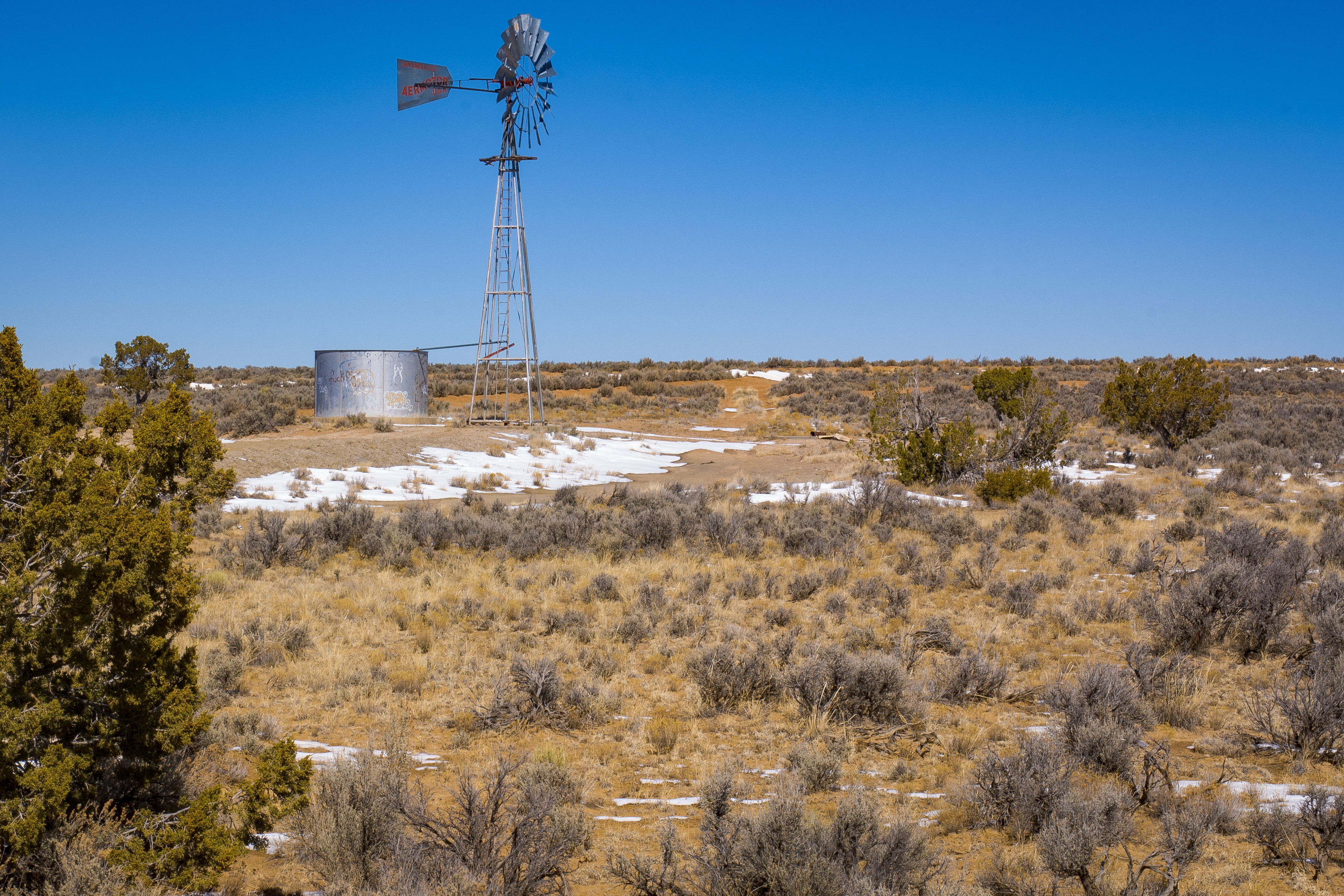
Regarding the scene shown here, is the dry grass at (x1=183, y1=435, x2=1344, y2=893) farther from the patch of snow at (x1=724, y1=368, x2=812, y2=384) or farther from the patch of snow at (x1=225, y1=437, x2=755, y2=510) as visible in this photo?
the patch of snow at (x1=724, y1=368, x2=812, y2=384)

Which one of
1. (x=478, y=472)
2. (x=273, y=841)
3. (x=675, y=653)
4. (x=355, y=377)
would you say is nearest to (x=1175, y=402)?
(x=478, y=472)

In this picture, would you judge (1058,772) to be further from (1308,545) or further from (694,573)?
(1308,545)

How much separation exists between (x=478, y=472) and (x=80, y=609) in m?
20.4

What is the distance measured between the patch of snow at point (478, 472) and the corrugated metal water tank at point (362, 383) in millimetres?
6215

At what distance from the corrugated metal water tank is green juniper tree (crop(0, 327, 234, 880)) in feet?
93.6

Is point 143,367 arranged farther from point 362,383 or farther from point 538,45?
point 538,45

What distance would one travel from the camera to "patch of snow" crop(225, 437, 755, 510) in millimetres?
19188

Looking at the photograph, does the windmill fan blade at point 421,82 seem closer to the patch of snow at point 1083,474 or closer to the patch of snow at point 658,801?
the patch of snow at point 1083,474

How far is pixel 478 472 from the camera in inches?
949

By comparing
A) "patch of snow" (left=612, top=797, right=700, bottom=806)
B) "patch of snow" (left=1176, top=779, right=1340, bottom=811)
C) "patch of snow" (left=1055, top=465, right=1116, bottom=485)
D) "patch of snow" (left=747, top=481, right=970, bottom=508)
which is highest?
"patch of snow" (left=1055, top=465, right=1116, bottom=485)

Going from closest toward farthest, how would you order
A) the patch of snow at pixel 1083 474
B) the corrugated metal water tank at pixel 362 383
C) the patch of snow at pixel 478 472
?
the patch of snow at pixel 478 472 < the patch of snow at pixel 1083 474 < the corrugated metal water tank at pixel 362 383

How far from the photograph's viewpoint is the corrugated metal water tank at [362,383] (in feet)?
104

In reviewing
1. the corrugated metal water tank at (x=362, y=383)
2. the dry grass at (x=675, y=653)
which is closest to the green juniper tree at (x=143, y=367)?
the corrugated metal water tank at (x=362, y=383)

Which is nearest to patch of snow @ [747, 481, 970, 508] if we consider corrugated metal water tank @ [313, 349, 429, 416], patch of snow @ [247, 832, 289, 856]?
patch of snow @ [247, 832, 289, 856]
